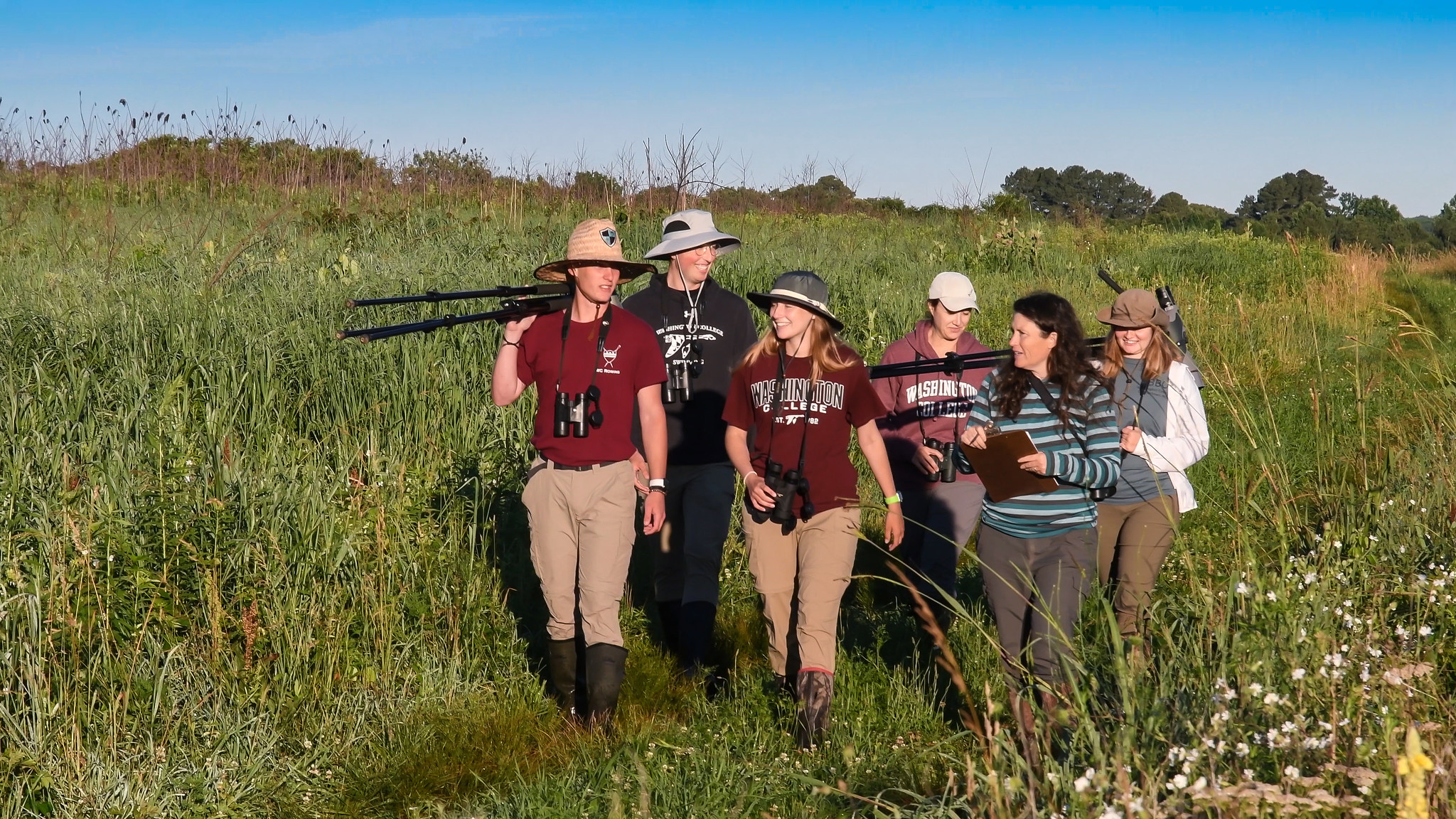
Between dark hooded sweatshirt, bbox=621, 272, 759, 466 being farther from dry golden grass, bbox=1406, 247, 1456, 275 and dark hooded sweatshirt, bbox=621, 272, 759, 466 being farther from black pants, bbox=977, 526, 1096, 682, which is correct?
dry golden grass, bbox=1406, 247, 1456, 275

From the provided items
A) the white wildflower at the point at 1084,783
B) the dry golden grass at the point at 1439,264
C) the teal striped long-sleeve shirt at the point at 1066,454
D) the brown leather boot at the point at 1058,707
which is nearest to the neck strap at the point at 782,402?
the teal striped long-sleeve shirt at the point at 1066,454

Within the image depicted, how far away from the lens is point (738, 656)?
236 inches

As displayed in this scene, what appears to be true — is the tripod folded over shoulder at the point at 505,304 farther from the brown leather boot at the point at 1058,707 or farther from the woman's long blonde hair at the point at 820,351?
the brown leather boot at the point at 1058,707

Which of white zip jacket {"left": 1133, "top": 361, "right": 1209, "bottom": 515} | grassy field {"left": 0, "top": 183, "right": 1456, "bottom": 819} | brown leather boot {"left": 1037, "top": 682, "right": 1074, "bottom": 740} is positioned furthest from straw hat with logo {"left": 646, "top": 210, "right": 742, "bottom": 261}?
brown leather boot {"left": 1037, "top": 682, "right": 1074, "bottom": 740}

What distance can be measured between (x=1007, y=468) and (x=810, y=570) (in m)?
0.94

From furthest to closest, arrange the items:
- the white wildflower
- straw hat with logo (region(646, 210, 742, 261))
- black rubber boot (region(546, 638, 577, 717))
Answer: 1. straw hat with logo (region(646, 210, 742, 261))
2. black rubber boot (region(546, 638, 577, 717))
3. the white wildflower

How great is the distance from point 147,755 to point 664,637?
2562 mm

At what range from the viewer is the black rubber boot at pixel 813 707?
4.57 meters

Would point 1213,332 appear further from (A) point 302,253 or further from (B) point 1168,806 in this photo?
(B) point 1168,806

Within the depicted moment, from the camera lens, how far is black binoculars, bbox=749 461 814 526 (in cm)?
461

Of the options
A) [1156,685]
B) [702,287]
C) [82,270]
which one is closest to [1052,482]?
[1156,685]

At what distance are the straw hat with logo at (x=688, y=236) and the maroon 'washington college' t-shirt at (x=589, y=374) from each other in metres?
0.86

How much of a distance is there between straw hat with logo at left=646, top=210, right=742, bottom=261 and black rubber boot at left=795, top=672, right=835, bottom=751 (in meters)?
2.12

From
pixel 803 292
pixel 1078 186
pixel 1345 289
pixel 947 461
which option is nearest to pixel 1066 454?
pixel 947 461
